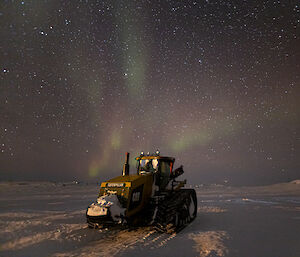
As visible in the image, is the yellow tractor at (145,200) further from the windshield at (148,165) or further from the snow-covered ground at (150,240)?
the snow-covered ground at (150,240)

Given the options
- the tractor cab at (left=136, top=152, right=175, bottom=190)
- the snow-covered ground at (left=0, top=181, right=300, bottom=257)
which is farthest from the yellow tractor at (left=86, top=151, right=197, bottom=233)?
the snow-covered ground at (left=0, top=181, right=300, bottom=257)

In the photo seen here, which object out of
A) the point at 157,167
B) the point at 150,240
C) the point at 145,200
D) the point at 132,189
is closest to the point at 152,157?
the point at 157,167

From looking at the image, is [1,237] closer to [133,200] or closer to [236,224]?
[133,200]

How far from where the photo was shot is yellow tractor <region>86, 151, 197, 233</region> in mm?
7363

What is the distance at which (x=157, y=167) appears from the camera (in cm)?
955

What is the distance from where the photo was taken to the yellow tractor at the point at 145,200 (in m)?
7.36

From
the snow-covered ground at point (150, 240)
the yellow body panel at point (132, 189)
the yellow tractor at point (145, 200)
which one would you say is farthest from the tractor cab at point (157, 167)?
the snow-covered ground at point (150, 240)

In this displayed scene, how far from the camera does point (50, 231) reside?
330 inches

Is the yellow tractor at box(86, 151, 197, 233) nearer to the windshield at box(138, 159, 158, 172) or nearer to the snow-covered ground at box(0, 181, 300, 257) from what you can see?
the windshield at box(138, 159, 158, 172)

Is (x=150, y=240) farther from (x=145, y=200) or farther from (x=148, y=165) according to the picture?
(x=148, y=165)

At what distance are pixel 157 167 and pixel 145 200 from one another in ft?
4.78

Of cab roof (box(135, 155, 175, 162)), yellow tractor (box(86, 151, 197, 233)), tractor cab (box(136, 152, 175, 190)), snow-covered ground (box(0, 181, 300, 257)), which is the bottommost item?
snow-covered ground (box(0, 181, 300, 257))

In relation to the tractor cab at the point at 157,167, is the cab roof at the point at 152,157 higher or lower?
higher

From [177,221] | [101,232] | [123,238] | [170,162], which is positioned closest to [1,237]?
[101,232]
